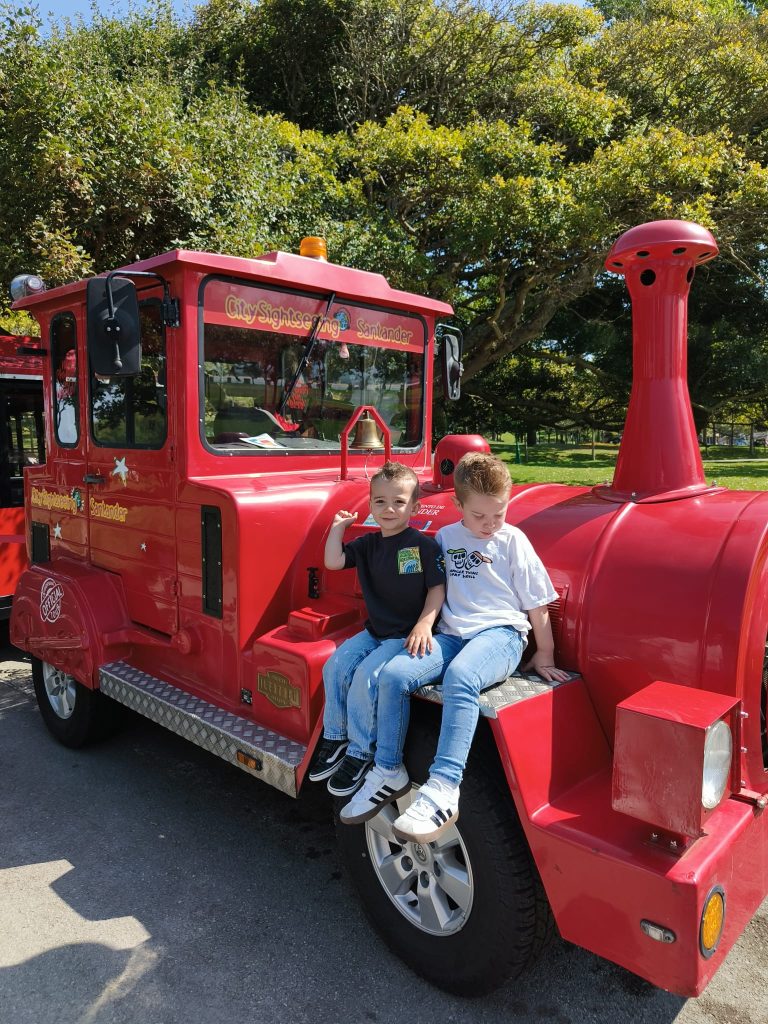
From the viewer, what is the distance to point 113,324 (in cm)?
284

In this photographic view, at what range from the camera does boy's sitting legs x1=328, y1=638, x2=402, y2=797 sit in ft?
7.54

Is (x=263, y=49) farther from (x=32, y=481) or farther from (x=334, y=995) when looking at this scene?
(x=334, y=995)

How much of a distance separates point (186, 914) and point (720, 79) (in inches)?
553

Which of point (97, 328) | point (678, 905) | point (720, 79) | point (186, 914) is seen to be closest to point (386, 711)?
point (678, 905)

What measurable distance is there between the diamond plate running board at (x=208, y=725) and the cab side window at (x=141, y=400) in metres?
1.11

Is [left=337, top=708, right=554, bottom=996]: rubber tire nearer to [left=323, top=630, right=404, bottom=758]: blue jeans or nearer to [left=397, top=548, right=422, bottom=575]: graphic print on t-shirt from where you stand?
[left=323, top=630, right=404, bottom=758]: blue jeans

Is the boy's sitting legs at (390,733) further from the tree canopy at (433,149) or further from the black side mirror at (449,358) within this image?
the tree canopy at (433,149)

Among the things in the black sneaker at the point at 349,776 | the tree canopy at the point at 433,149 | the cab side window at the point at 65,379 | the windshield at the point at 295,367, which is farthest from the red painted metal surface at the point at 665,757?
the tree canopy at the point at 433,149

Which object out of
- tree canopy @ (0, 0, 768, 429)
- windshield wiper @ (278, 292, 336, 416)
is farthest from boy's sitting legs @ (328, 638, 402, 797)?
tree canopy @ (0, 0, 768, 429)

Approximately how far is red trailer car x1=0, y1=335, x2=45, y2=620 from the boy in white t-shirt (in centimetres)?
503

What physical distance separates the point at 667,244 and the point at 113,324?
2069mm

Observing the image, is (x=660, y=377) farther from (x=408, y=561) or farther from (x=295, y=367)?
(x=295, y=367)

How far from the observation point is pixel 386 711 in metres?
2.22

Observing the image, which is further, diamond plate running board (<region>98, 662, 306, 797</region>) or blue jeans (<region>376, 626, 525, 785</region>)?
diamond plate running board (<region>98, 662, 306, 797</region>)
